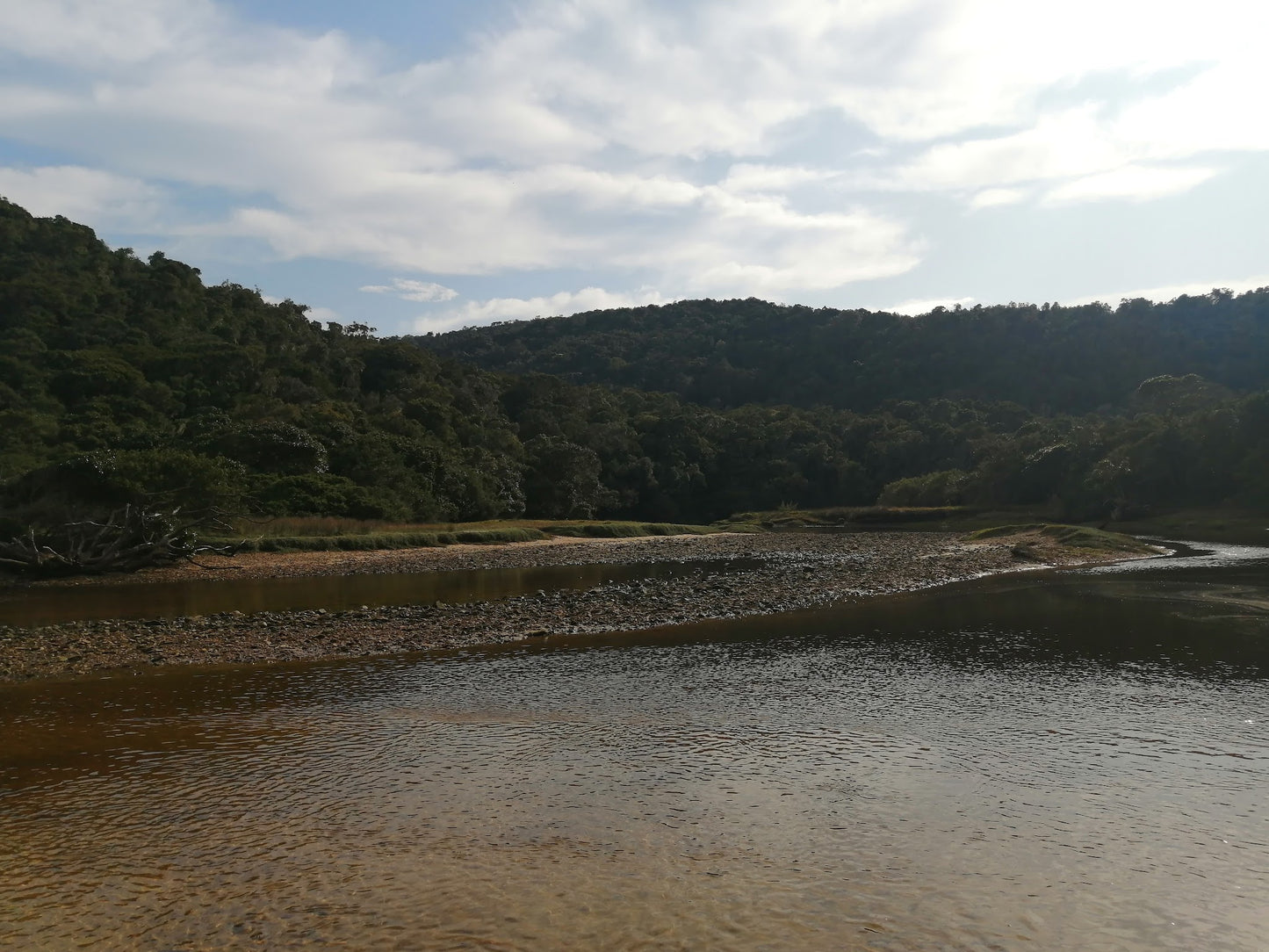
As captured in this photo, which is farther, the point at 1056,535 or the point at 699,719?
the point at 1056,535

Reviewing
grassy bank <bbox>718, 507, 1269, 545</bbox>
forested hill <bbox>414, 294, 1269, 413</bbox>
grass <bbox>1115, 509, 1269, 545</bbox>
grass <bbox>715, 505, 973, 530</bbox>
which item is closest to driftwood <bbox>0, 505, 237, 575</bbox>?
grassy bank <bbox>718, 507, 1269, 545</bbox>

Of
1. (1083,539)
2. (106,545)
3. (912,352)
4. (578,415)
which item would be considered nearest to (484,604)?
(106,545)

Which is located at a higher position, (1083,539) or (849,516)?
(1083,539)

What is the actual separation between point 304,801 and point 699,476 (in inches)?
3943

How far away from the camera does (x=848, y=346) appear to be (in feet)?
517

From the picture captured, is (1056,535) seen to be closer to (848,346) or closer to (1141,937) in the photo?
(1141,937)

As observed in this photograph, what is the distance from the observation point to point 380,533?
160ft

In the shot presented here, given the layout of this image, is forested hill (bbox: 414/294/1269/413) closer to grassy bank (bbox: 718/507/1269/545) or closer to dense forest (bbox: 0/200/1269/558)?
dense forest (bbox: 0/200/1269/558)

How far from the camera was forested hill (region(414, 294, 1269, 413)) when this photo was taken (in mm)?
131250

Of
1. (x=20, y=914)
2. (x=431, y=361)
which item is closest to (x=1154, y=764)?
(x=20, y=914)

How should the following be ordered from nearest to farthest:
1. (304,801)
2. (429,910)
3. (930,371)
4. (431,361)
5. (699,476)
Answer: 1. (429,910)
2. (304,801)
3. (431,361)
4. (699,476)
5. (930,371)

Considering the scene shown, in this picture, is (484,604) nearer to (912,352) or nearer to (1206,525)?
(1206,525)

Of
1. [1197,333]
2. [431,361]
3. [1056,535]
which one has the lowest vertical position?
[1056,535]

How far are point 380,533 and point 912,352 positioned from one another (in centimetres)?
12065
